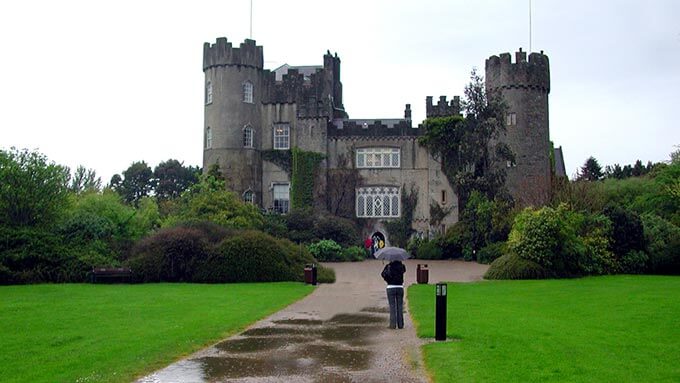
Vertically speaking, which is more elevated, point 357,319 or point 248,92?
point 248,92

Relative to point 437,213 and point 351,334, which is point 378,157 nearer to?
point 437,213

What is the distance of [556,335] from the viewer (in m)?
15.6

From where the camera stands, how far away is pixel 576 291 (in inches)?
1072

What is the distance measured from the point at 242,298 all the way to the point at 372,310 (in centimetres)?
505

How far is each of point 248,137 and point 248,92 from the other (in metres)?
3.12

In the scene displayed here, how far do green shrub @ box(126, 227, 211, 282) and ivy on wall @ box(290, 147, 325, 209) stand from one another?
21.7 meters

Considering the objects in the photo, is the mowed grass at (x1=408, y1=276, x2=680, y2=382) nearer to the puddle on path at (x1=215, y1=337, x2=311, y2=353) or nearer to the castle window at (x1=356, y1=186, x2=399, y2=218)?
the puddle on path at (x1=215, y1=337, x2=311, y2=353)

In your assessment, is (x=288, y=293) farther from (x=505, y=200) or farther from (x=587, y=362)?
(x=505, y=200)

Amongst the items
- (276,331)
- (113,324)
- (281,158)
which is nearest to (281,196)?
(281,158)

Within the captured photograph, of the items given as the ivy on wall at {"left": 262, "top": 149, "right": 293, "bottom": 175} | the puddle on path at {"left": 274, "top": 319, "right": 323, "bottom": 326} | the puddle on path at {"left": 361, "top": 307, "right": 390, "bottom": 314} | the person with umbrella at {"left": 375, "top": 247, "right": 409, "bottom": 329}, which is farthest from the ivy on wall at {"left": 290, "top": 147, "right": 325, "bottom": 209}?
the person with umbrella at {"left": 375, "top": 247, "right": 409, "bottom": 329}

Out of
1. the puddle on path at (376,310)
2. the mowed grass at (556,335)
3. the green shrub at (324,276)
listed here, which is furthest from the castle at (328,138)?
the puddle on path at (376,310)

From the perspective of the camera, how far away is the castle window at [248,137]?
5588 cm

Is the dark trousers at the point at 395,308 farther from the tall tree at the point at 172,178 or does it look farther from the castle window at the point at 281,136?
the tall tree at the point at 172,178

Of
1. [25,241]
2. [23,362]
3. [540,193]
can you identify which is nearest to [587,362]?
[23,362]
